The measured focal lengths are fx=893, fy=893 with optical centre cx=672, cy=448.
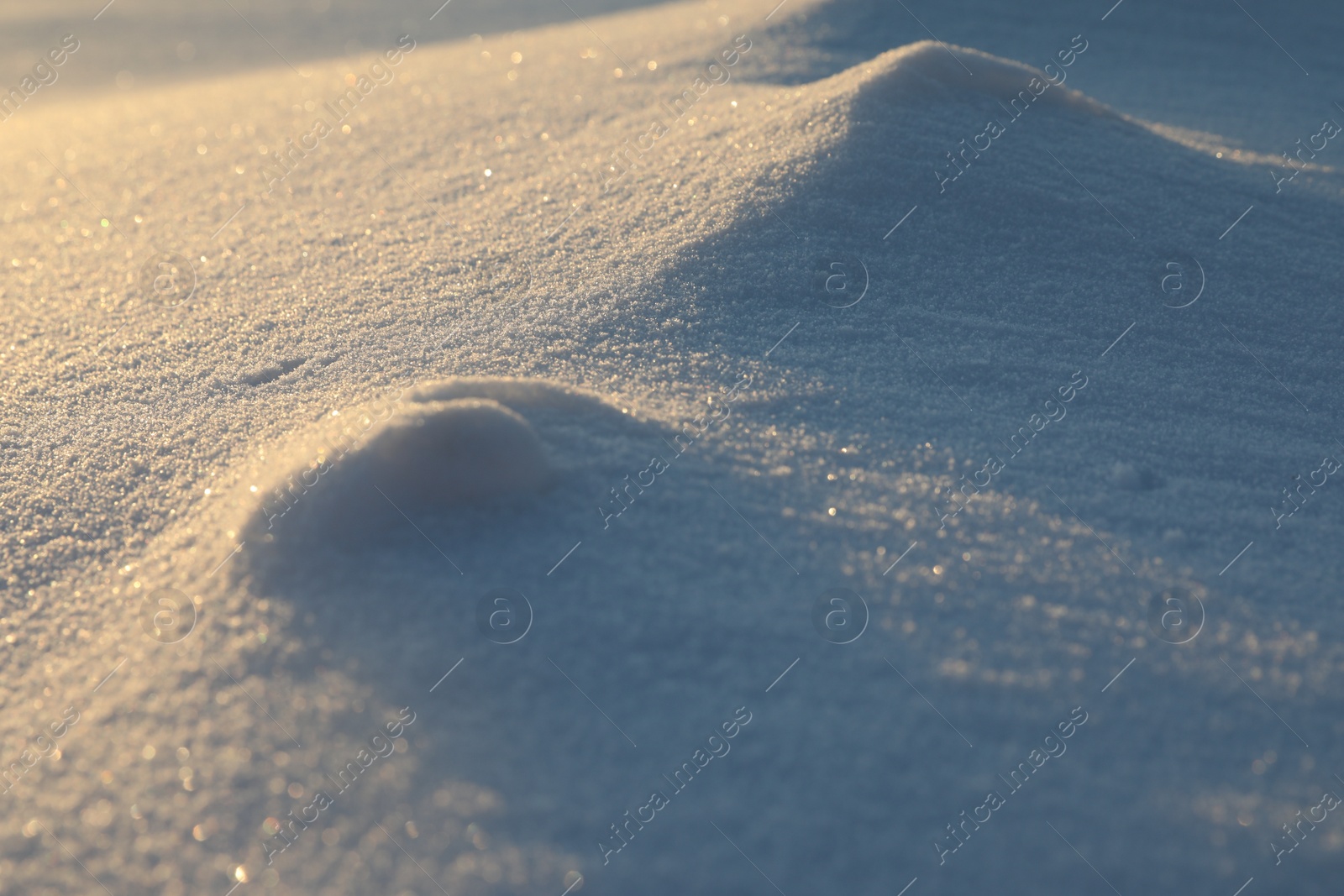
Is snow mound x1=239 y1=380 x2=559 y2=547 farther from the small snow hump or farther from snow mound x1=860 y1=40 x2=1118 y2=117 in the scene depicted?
snow mound x1=860 y1=40 x2=1118 y2=117

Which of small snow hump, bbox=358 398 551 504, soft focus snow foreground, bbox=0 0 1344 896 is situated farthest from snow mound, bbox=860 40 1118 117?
small snow hump, bbox=358 398 551 504

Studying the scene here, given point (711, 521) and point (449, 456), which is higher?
point (449, 456)

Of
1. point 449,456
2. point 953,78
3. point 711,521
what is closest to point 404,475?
point 449,456

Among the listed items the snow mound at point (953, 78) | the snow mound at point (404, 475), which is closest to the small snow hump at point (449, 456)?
the snow mound at point (404, 475)

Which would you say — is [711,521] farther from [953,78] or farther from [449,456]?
[953,78]

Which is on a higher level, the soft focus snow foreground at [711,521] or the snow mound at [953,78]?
the snow mound at [953,78]

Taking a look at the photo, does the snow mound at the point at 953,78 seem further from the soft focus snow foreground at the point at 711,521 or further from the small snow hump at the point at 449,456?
the small snow hump at the point at 449,456
